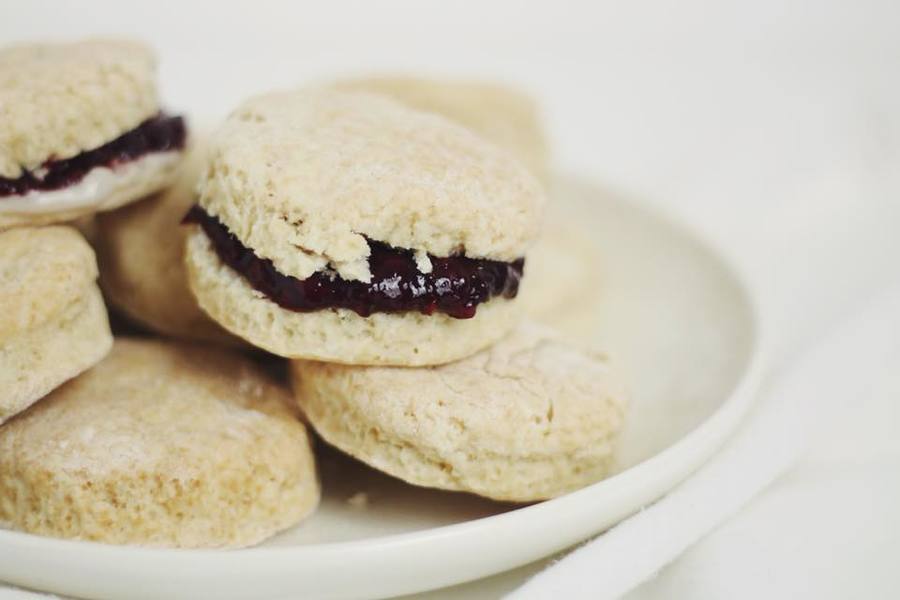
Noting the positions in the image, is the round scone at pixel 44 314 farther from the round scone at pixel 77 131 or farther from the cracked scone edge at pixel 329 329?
the cracked scone edge at pixel 329 329

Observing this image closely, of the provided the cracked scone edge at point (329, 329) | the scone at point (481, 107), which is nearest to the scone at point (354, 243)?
the cracked scone edge at point (329, 329)

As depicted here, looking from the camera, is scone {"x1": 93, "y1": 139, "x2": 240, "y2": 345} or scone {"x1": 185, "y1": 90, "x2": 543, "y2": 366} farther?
scone {"x1": 93, "y1": 139, "x2": 240, "y2": 345}

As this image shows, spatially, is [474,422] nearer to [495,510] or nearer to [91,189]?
[495,510]

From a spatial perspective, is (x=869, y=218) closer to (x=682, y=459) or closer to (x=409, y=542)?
(x=682, y=459)

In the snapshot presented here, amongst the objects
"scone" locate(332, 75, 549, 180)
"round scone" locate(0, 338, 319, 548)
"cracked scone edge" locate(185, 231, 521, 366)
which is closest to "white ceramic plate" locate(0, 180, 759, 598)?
"round scone" locate(0, 338, 319, 548)

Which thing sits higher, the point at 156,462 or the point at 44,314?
the point at 44,314

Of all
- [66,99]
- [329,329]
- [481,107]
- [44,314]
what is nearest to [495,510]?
[329,329]

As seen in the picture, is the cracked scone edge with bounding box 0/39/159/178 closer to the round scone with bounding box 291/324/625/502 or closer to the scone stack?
the scone stack
